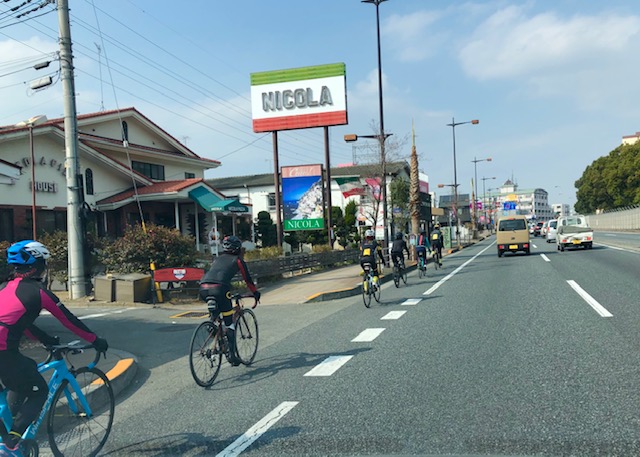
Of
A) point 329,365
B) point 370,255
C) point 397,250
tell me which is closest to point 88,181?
point 397,250

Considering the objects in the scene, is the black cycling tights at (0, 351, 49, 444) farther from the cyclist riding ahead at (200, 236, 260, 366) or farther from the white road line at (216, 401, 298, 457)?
the cyclist riding ahead at (200, 236, 260, 366)

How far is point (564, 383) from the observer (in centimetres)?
572

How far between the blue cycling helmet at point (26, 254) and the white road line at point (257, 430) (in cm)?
208

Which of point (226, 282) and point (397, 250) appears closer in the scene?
point (226, 282)

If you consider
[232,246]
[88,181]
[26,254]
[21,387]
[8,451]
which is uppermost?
[88,181]

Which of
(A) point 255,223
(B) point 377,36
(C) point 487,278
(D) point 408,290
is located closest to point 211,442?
(D) point 408,290

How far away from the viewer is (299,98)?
96.2 feet

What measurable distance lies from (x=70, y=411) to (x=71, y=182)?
13027 mm

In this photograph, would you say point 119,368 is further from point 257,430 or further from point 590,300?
point 590,300

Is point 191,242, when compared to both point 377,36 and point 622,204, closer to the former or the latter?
point 377,36

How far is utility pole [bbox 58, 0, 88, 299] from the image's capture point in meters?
15.8

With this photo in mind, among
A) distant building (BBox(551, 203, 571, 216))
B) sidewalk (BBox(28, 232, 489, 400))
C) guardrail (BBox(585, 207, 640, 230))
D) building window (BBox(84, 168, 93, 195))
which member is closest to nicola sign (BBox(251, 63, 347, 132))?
building window (BBox(84, 168, 93, 195))

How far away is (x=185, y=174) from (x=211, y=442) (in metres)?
32.4

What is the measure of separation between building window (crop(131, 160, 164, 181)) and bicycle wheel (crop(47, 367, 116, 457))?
92.8ft
